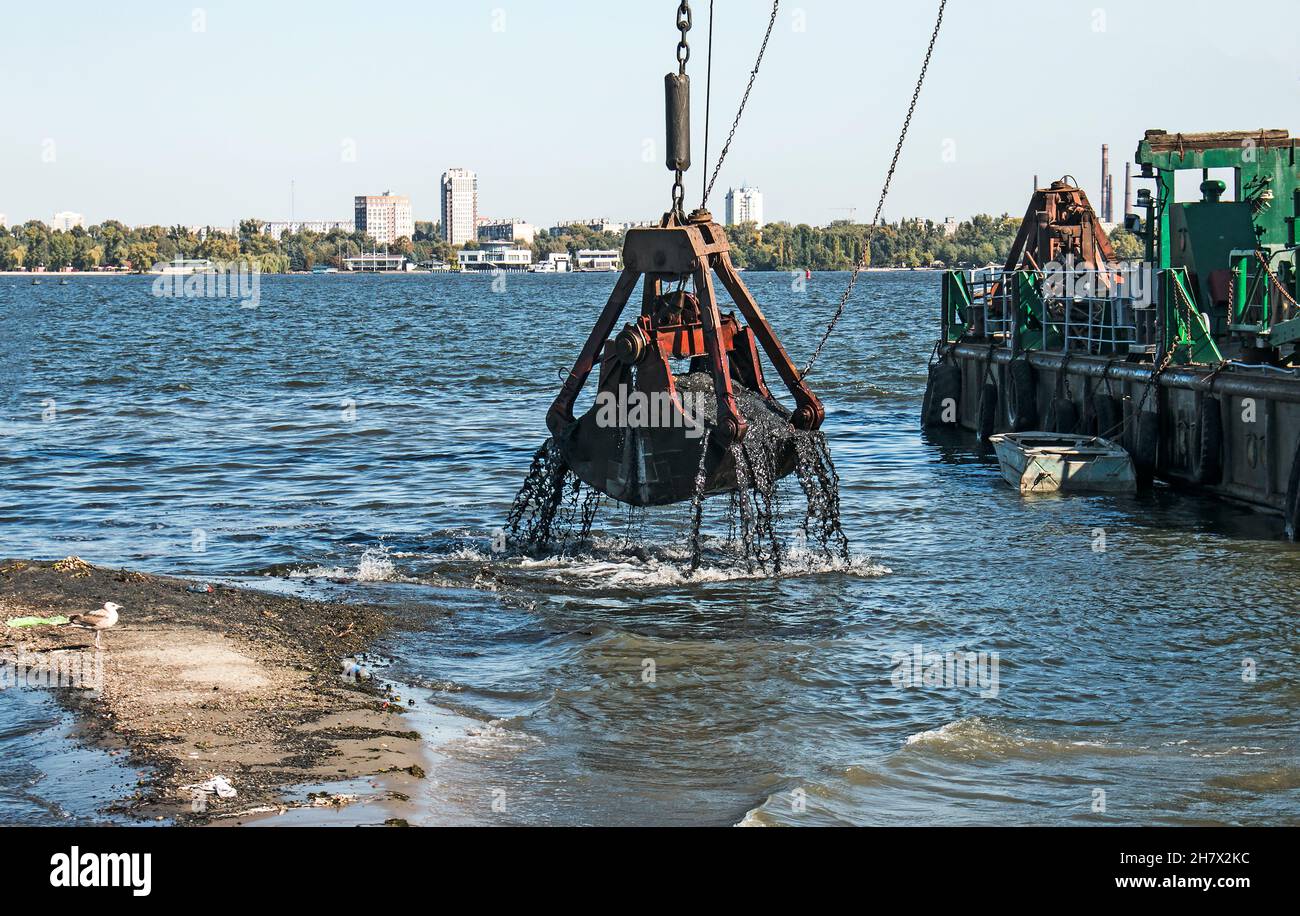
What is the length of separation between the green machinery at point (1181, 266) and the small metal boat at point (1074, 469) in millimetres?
1756

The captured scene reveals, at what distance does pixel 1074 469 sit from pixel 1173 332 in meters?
2.52

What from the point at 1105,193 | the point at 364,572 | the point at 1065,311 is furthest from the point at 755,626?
the point at 1105,193

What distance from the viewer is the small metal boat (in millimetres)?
22438

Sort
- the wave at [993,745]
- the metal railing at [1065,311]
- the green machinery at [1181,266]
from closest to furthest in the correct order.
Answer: the wave at [993,745] → the green machinery at [1181,266] → the metal railing at [1065,311]

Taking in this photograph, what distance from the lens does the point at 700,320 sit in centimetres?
1440

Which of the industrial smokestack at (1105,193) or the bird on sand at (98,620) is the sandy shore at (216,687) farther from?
the industrial smokestack at (1105,193)

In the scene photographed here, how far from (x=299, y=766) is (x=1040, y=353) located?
73.2ft

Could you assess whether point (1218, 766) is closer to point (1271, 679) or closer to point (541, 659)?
point (1271, 679)

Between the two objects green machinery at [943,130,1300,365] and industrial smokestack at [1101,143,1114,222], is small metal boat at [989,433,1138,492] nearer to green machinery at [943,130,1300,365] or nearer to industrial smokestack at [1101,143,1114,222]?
green machinery at [943,130,1300,365]

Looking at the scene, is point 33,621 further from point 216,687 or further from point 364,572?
point 364,572

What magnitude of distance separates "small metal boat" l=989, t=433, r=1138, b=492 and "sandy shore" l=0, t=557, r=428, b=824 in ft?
39.5

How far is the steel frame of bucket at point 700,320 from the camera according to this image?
546 inches

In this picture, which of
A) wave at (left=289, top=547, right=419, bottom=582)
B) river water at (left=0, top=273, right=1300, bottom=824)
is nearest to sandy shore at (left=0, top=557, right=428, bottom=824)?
river water at (left=0, top=273, right=1300, bottom=824)

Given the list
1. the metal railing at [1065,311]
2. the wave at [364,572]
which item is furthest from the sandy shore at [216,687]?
the metal railing at [1065,311]
